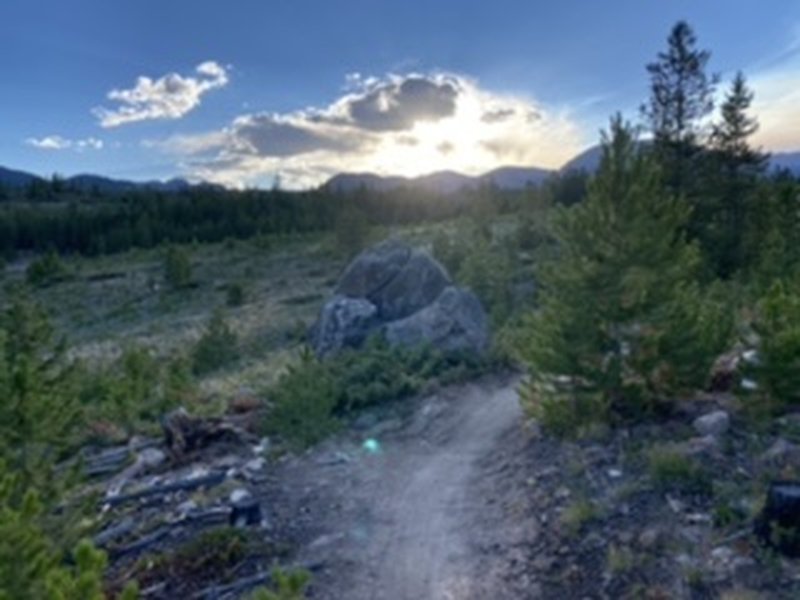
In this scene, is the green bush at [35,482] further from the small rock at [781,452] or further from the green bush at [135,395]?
the small rock at [781,452]

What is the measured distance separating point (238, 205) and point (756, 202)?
86.3 metres

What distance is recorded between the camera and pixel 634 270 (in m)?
12.6

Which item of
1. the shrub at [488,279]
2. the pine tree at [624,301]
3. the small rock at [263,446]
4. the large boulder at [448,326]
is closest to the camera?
the pine tree at [624,301]

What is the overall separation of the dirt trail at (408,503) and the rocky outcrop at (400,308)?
148 inches

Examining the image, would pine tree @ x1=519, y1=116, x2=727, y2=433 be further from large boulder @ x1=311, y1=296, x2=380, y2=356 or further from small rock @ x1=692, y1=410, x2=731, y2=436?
large boulder @ x1=311, y1=296, x2=380, y2=356

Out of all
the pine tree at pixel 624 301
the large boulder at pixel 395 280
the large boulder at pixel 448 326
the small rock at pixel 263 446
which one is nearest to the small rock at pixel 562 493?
the pine tree at pixel 624 301

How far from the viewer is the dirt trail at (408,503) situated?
10.2 meters

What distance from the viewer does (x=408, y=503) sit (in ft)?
42.0

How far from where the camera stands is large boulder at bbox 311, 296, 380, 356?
2441cm

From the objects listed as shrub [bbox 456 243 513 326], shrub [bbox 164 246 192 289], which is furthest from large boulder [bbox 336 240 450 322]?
shrub [bbox 164 246 192 289]

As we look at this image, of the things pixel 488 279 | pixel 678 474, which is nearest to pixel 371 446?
pixel 678 474

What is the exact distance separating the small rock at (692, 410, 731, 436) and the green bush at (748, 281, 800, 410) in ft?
2.17

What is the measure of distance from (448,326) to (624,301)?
33.3ft

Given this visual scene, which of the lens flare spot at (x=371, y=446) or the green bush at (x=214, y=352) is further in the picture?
the green bush at (x=214, y=352)
